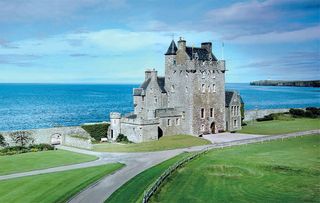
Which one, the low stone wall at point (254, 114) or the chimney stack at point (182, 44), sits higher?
the chimney stack at point (182, 44)

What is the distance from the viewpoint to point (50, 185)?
→ 99.7ft

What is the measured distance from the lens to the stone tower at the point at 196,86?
56531 millimetres

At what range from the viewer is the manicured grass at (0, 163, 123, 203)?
2722cm

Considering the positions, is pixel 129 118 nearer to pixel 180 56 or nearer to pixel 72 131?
pixel 72 131

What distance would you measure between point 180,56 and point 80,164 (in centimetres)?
2512

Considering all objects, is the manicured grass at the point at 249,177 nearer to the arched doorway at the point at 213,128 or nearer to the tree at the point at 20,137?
the arched doorway at the point at 213,128

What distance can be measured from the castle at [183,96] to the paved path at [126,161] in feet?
11.3

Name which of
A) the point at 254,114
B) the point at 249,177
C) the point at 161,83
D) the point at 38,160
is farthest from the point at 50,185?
the point at 254,114

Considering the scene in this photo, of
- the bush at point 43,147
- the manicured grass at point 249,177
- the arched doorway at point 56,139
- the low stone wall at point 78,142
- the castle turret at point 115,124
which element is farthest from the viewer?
the castle turret at point 115,124

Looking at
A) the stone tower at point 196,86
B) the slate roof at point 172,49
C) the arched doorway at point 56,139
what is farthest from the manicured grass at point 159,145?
the slate roof at point 172,49

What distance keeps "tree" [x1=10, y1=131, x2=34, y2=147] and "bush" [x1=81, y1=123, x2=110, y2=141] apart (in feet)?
29.4

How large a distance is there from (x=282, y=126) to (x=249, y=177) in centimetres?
3560

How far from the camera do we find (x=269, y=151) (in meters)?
44.7

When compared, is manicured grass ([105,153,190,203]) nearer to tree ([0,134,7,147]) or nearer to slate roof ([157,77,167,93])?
tree ([0,134,7,147])
